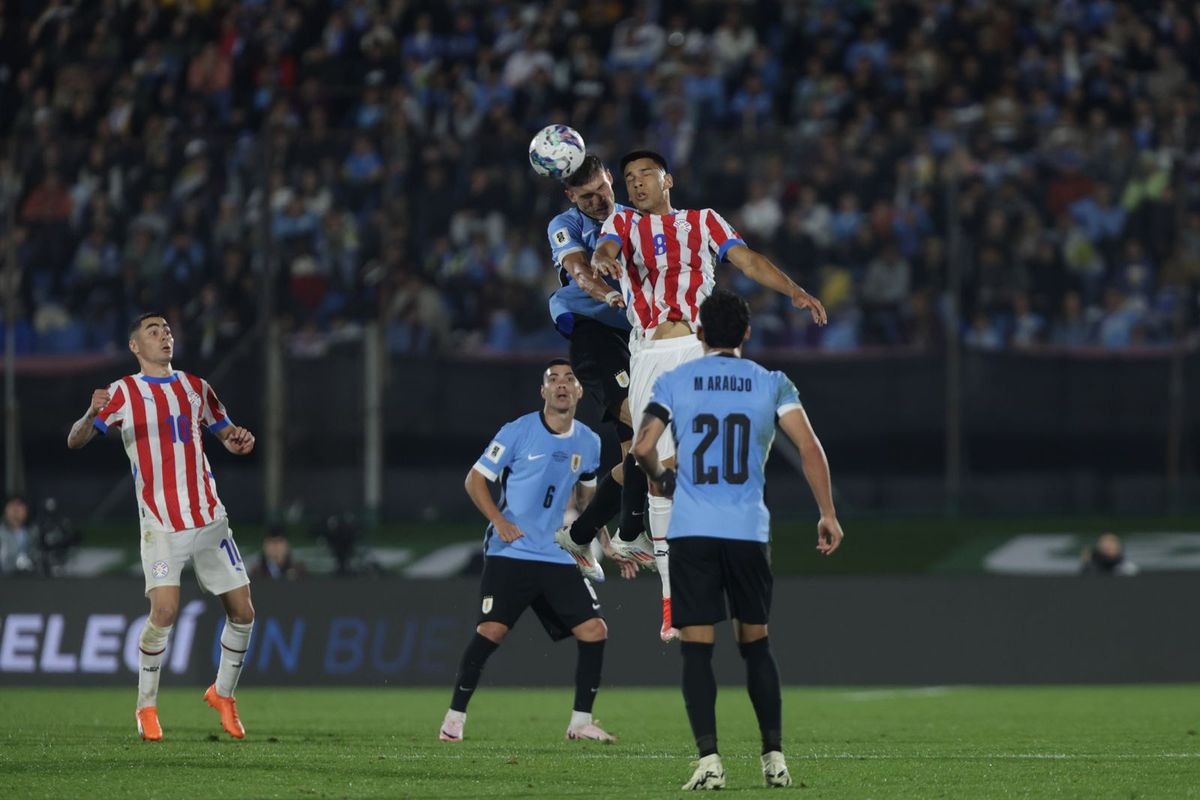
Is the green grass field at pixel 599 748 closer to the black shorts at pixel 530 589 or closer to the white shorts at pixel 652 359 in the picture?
the black shorts at pixel 530 589

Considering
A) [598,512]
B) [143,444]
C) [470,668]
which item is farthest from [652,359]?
[143,444]

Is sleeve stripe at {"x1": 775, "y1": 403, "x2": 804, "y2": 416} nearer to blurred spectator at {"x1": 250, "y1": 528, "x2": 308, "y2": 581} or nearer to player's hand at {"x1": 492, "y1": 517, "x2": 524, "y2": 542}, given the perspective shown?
player's hand at {"x1": 492, "y1": 517, "x2": 524, "y2": 542}

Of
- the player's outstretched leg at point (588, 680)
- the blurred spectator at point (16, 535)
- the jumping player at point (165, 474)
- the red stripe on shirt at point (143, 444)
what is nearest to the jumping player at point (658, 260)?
the player's outstretched leg at point (588, 680)

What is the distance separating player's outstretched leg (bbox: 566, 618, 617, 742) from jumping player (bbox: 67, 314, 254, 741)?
6.04 feet

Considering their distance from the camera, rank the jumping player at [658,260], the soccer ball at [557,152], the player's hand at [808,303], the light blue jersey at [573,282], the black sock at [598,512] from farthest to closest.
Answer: the black sock at [598,512], the soccer ball at [557,152], the light blue jersey at [573,282], the jumping player at [658,260], the player's hand at [808,303]

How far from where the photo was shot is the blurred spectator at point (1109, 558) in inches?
654

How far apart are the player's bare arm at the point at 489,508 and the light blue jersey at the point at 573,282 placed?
1.12 metres

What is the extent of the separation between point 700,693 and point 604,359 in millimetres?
2979

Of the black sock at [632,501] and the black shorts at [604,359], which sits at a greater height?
the black shorts at [604,359]

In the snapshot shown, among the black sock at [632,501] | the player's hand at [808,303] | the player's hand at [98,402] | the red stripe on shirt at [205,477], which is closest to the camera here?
the player's hand at [808,303]

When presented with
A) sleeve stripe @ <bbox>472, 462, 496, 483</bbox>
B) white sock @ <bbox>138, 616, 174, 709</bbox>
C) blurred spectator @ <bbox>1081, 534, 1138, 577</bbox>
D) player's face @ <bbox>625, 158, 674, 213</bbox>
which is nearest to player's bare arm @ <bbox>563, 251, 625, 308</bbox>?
player's face @ <bbox>625, 158, 674, 213</bbox>

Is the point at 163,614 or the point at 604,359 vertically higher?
the point at 604,359

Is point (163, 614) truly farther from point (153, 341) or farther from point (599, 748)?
point (599, 748)

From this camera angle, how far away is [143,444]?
10.5 metres
